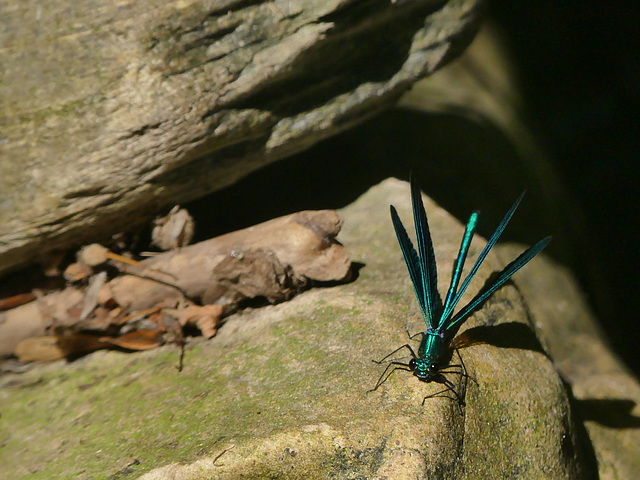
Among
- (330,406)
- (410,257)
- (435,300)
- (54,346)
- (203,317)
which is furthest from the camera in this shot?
(54,346)

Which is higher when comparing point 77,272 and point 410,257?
point 77,272

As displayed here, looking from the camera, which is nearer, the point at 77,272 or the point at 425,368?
the point at 425,368

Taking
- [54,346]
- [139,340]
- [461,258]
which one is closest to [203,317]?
[139,340]

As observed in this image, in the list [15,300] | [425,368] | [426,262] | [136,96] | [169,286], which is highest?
[136,96]

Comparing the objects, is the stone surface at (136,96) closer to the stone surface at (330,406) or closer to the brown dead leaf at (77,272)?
the brown dead leaf at (77,272)

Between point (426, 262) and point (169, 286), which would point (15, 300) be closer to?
point (169, 286)
